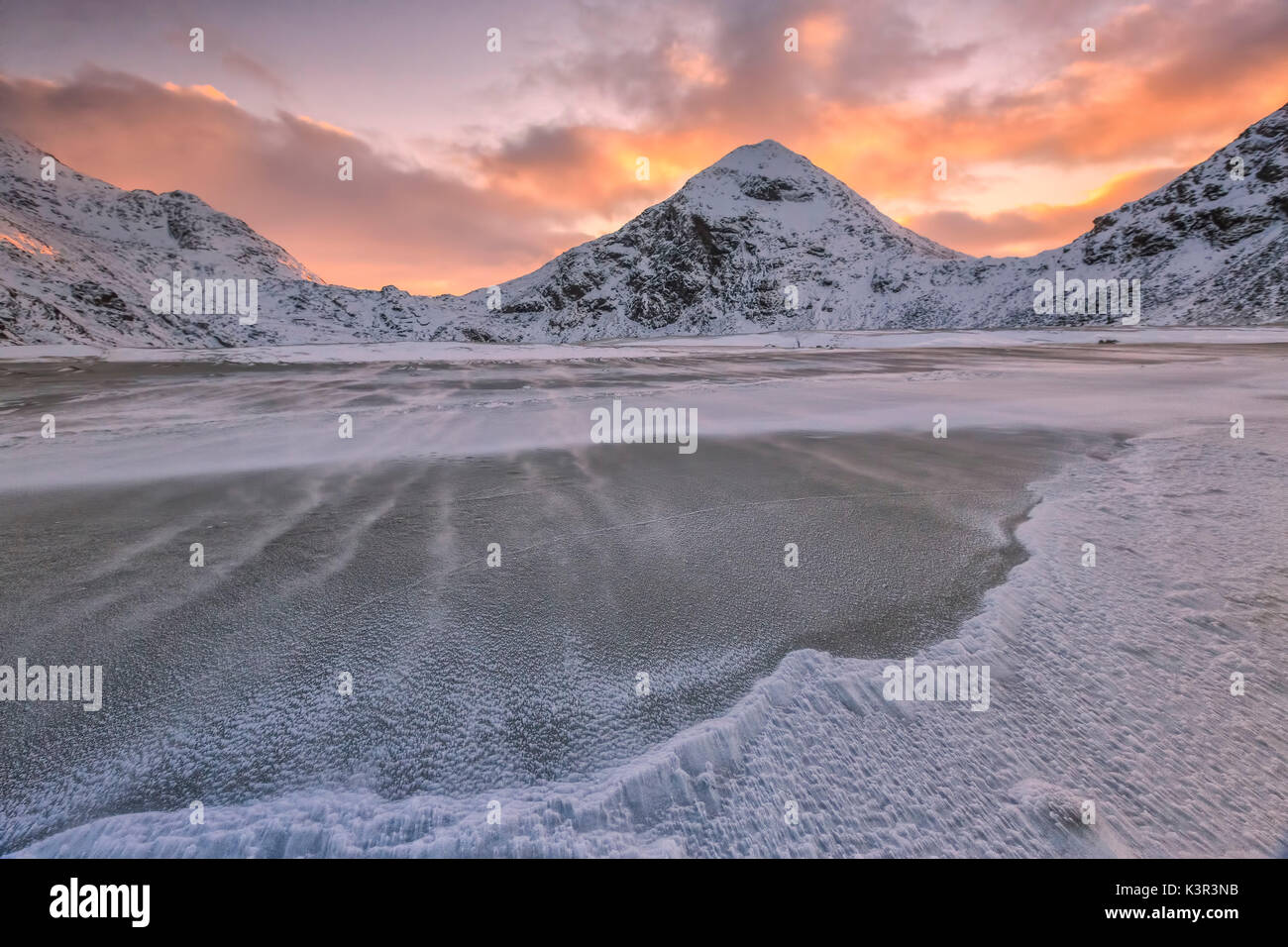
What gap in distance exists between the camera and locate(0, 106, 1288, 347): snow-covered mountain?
245ft

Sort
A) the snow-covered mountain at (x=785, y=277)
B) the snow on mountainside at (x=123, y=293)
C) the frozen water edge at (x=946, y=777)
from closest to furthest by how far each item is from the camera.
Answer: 1. the frozen water edge at (x=946, y=777)
2. the snow on mountainside at (x=123, y=293)
3. the snow-covered mountain at (x=785, y=277)

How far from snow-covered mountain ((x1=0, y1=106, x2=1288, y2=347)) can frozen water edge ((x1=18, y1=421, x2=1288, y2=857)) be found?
2969 inches

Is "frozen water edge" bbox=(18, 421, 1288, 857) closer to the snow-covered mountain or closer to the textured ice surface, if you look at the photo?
the textured ice surface

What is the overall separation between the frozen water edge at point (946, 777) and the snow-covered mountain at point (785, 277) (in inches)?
2969

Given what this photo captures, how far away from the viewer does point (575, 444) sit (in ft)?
22.6

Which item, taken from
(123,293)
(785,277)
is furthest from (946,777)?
(785,277)

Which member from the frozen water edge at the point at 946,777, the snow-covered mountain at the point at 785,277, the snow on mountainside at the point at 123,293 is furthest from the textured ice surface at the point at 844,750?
the snow-covered mountain at the point at 785,277

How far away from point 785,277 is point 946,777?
185m

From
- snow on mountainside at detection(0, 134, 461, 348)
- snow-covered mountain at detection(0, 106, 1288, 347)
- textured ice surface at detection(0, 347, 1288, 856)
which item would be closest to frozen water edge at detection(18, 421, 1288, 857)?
textured ice surface at detection(0, 347, 1288, 856)

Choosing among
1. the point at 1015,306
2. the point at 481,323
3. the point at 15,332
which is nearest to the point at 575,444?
the point at 15,332

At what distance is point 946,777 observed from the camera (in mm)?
1701

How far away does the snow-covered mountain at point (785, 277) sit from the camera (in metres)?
74.6

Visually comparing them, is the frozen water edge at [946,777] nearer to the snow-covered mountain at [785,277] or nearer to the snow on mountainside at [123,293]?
the snow on mountainside at [123,293]

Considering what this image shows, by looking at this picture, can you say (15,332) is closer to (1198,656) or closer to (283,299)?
(1198,656)
